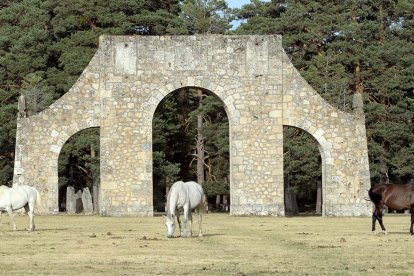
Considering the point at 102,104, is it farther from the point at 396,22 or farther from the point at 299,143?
the point at 396,22

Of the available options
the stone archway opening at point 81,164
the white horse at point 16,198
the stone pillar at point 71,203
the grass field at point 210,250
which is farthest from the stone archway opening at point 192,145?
the white horse at point 16,198

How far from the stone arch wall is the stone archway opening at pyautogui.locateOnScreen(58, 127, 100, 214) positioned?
1152cm

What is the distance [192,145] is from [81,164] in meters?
6.24

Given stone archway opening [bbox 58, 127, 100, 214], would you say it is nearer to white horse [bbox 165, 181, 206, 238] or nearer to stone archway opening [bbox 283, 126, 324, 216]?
stone archway opening [bbox 283, 126, 324, 216]

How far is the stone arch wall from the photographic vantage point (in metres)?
41.6

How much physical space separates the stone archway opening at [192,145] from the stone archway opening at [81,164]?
304cm

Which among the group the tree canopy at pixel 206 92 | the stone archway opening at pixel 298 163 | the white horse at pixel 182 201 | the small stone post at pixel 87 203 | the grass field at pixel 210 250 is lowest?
the grass field at pixel 210 250

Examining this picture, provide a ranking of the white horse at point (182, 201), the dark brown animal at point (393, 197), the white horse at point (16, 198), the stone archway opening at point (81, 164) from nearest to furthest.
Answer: the white horse at point (182, 201), the dark brown animal at point (393, 197), the white horse at point (16, 198), the stone archway opening at point (81, 164)

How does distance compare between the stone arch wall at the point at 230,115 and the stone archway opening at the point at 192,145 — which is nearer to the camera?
the stone arch wall at the point at 230,115

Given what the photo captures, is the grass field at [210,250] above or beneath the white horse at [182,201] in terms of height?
beneath

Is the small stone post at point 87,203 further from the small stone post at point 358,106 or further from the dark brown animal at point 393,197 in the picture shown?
the dark brown animal at point 393,197

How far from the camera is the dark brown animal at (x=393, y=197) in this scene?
28.8 metres

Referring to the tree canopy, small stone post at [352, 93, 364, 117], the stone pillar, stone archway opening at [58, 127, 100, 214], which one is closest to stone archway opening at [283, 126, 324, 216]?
the tree canopy

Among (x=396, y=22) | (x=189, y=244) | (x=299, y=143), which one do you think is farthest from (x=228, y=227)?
(x=396, y=22)
